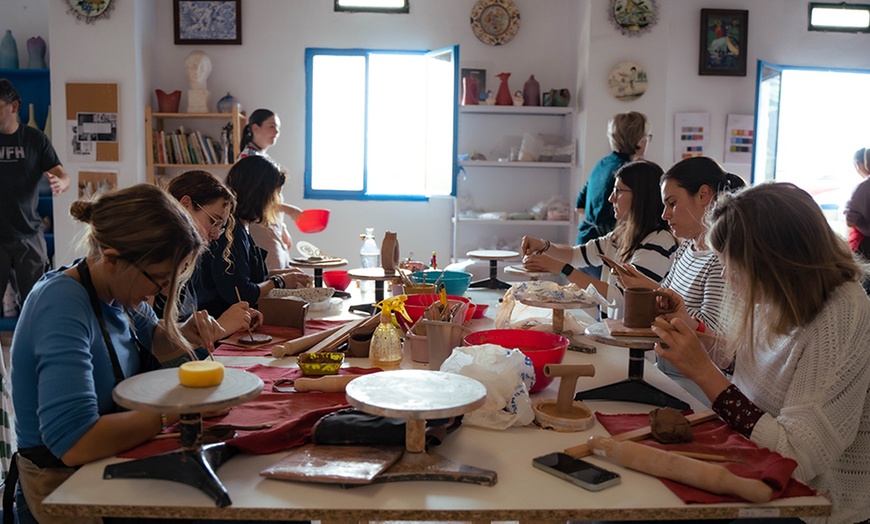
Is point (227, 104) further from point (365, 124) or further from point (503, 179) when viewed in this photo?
point (503, 179)

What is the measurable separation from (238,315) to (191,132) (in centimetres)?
417

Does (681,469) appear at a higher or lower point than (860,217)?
lower

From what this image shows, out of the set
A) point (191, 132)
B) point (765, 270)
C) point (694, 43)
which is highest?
point (694, 43)

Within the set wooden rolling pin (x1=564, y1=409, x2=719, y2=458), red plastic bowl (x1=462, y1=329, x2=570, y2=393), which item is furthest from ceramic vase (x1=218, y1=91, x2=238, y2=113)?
wooden rolling pin (x1=564, y1=409, x2=719, y2=458)

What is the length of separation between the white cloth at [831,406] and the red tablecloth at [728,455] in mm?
60

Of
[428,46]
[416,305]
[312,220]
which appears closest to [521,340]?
[416,305]

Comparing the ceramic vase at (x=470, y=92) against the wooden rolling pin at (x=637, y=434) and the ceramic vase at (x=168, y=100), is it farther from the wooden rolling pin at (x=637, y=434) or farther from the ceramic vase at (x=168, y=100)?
the wooden rolling pin at (x=637, y=434)

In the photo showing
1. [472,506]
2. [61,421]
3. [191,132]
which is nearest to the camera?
[472,506]

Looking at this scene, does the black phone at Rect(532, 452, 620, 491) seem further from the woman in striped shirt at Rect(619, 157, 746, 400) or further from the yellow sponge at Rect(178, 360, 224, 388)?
the woman in striped shirt at Rect(619, 157, 746, 400)

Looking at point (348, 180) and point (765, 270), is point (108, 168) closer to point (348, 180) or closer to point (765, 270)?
point (348, 180)

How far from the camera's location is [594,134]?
568 cm

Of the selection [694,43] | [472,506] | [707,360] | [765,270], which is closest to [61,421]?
[472,506]

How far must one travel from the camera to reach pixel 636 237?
3146 mm

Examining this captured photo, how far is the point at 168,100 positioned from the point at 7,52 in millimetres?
1233
